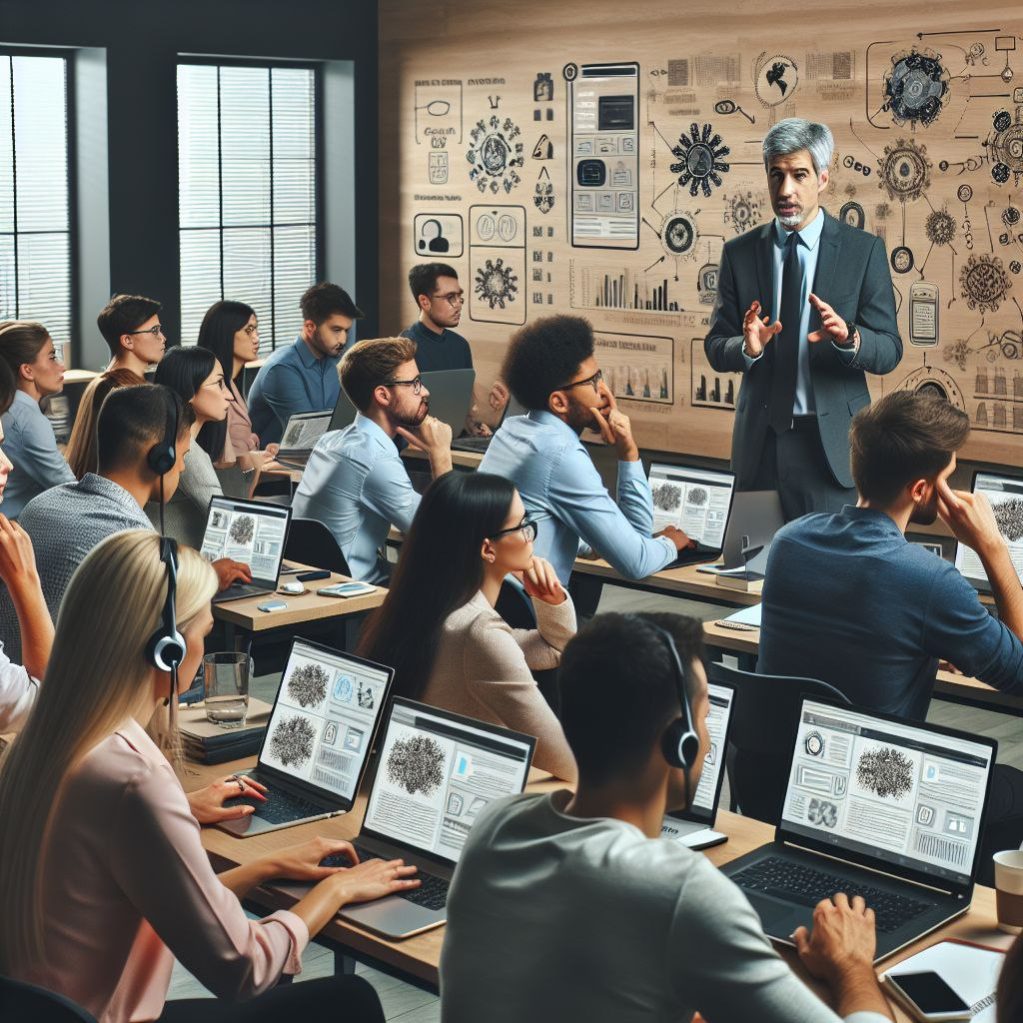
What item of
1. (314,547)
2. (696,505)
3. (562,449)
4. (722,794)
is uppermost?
(562,449)

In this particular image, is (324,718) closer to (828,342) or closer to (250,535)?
(250,535)

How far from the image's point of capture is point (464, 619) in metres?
3.20

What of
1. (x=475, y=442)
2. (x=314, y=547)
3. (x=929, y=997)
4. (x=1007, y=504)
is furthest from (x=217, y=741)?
(x=475, y=442)

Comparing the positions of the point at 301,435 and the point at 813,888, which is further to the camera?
the point at 301,435

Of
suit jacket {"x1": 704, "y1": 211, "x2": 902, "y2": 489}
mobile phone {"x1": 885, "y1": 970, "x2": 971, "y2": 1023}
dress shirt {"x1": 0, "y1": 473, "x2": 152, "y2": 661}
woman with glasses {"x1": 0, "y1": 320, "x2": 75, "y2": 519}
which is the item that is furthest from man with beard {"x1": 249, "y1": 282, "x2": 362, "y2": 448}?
mobile phone {"x1": 885, "y1": 970, "x2": 971, "y2": 1023}

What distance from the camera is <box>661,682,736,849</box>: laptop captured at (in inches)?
115

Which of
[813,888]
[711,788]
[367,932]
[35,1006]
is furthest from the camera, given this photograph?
[711,788]

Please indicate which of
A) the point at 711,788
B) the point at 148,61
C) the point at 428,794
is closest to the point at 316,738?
the point at 428,794

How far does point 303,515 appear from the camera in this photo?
17.9 feet

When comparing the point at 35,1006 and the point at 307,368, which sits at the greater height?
the point at 307,368

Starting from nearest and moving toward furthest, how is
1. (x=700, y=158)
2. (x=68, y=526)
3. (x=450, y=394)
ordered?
(x=68, y=526) < (x=450, y=394) < (x=700, y=158)

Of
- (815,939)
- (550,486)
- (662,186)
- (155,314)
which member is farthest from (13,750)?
(662,186)

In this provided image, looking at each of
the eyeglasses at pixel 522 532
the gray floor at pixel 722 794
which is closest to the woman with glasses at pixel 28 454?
the gray floor at pixel 722 794

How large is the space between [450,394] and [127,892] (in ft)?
16.5
